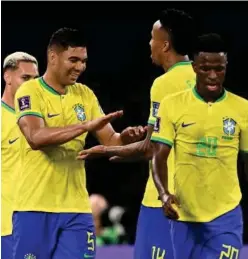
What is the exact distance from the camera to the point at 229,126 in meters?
6.27

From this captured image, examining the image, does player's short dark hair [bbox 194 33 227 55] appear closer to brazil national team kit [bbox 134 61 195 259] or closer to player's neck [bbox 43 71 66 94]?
brazil national team kit [bbox 134 61 195 259]

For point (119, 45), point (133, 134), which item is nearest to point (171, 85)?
point (133, 134)

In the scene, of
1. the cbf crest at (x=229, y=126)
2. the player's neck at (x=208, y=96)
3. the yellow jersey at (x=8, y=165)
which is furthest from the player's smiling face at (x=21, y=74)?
the cbf crest at (x=229, y=126)

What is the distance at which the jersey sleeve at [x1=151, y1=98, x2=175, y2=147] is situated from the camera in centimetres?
625

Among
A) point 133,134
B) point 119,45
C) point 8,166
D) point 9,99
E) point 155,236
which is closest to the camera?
point 133,134

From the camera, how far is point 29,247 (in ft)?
22.6

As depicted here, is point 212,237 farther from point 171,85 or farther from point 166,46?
point 166,46

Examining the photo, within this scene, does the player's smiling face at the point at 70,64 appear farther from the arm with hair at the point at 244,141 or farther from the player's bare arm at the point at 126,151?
the arm with hair at the point at 244,141

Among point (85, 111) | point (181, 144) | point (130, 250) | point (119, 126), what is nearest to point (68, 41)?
point (85, 111)

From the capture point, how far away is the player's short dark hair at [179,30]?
7.05m

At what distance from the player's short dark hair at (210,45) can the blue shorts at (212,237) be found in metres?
0.90

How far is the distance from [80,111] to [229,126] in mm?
1144

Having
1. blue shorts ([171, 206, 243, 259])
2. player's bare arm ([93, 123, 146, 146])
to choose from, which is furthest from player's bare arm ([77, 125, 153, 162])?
blue shorts ([171, 206, 243, 259])

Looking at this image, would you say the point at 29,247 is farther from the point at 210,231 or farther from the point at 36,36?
the point at 36,36
